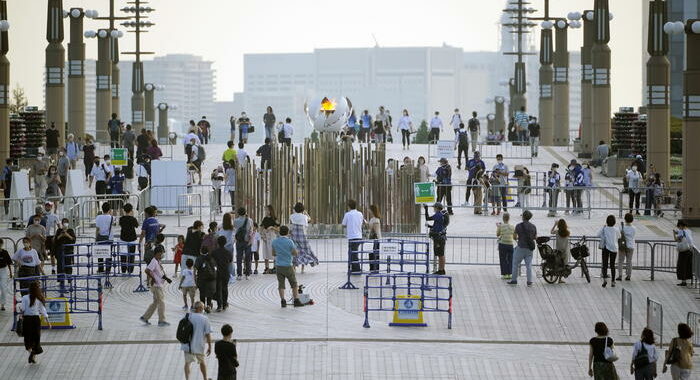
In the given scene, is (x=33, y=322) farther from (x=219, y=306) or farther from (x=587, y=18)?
(x=587, y=18)

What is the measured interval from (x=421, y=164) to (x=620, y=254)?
1176 centimetres

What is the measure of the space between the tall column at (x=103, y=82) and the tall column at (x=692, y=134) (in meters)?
34.0

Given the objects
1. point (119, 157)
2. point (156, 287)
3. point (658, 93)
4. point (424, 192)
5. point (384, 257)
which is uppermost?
point (658, 93)

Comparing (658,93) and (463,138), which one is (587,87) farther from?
(658,93)

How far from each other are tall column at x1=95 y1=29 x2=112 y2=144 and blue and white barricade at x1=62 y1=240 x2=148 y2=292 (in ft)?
125

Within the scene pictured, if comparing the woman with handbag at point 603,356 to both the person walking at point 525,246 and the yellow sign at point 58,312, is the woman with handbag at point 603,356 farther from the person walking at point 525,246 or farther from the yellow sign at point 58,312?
the yellow sign at point 58,312

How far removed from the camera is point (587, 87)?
210ft

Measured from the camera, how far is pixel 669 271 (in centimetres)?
3031

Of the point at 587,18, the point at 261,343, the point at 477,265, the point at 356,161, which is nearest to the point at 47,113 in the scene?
the point at 587,18

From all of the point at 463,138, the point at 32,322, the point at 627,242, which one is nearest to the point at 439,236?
the point at 627,242

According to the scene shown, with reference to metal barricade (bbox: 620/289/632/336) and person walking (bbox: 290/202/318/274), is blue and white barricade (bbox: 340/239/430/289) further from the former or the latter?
metal barricade (bbox: 620/289/632/336)

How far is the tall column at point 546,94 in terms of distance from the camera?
7169cm

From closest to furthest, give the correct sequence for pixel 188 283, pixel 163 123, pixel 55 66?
pixel 188 283, pixel 55 66, pixel 163 123

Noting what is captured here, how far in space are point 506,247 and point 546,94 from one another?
45.2 m
